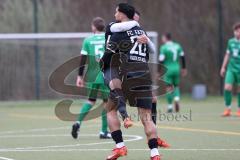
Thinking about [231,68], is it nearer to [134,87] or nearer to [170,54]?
[170,54]

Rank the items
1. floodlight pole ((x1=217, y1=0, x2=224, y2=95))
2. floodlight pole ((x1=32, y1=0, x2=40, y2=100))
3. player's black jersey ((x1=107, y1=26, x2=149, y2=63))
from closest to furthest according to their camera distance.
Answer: player's black jersey ((x1=107, y1=26, x2=149, y2=63)) < floodlight pole ((x1=32, y1=0, x2=40, y2=100)) < floodlight pole ((x1=217, y1=0, x2=224, y2=95))

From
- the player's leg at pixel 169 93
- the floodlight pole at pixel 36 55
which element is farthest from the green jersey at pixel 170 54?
the floodlight pole at pixel 36 55

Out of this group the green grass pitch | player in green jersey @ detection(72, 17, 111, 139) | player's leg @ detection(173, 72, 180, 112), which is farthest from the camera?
player's leg @ detection(173, 72, 180, 112)

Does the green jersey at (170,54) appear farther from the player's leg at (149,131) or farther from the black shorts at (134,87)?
the player's leg at (149,131)

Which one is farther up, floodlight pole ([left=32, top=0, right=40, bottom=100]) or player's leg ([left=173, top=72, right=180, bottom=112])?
floodlight pole ([left=32, top=0, right=40, bottom=100])

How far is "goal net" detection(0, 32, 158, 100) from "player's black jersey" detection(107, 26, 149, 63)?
49.4 feet

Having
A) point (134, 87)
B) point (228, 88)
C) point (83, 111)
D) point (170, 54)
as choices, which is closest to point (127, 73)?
point (134, 87)

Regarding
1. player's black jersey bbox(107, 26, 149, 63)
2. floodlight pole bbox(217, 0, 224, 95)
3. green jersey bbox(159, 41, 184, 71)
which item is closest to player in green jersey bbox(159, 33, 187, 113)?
green jersey bbox(159, 41, 184, 71)

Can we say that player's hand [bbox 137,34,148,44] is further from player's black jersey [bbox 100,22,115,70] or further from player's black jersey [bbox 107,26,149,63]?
player's black jersey [bbox 100,22,115,70]

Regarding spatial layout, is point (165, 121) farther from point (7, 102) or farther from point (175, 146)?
point (7, 102)

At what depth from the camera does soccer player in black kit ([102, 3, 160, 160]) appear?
35.2ft

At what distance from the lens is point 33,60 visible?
2683cm

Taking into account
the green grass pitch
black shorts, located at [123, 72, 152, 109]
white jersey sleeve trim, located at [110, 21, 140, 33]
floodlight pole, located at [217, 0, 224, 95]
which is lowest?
the green grass pitch

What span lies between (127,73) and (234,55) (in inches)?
365
